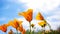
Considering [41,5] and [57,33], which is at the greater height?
[41,5]

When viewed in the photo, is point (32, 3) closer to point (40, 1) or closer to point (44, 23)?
point (40, 1)

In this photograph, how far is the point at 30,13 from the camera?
50 cm

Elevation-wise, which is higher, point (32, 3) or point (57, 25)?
point (32, 3)

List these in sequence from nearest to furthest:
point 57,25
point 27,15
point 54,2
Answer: point 27,15 < point 57,25 < point 54,2

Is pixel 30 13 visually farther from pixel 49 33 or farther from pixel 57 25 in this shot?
pixel 57 25

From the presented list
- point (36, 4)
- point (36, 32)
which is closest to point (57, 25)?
point (36, 32)

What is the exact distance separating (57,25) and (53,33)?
17cm

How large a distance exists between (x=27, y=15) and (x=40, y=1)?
419mm

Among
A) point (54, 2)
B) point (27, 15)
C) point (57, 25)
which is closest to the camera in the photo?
point (27, 15)

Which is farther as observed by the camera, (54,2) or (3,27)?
(54,2)

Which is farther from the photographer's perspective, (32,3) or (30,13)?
(32,3)

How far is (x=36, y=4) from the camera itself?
895 mm


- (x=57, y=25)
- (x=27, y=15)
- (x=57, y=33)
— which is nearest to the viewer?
(x=27, y=15)

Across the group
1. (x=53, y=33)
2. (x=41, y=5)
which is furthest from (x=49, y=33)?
(x=41, y=5)
